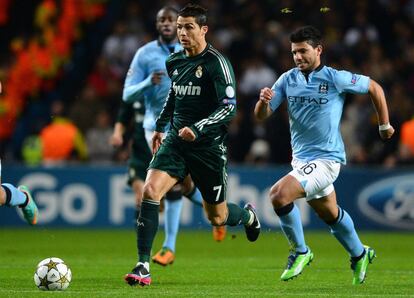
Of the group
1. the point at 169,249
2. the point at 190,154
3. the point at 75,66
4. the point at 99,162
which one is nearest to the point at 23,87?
the point at 75,66

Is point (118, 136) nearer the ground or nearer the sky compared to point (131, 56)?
nearer the ground

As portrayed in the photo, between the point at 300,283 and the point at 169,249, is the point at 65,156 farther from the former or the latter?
the point at 300,283

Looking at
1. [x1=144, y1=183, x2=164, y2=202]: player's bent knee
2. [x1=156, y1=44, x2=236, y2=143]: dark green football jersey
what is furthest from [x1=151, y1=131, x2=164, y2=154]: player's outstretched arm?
[x1=144, y1=183, x2=164, y2=202]: player's bent knee

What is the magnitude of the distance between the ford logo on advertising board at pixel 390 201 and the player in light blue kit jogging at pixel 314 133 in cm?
703

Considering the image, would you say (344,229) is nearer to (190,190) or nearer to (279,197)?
(279,197)

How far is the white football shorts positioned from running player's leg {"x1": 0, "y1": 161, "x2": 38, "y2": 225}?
258 cm

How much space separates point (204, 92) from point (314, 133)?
97 centimetres

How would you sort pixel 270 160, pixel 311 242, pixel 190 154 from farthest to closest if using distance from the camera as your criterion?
pixel 270 160 → pixel 311 242 → pixel 190 154

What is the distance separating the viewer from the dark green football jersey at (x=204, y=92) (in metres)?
8.66

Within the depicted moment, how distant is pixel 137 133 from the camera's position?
11.7 m

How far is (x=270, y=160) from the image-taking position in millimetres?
17281

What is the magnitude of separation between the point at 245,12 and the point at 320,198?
35.0 feet

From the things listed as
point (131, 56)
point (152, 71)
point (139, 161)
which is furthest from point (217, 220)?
point (131, 56)

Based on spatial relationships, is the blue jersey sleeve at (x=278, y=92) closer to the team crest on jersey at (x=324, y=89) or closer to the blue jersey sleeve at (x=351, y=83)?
the team crest on jersey at (x=324, y=89)
